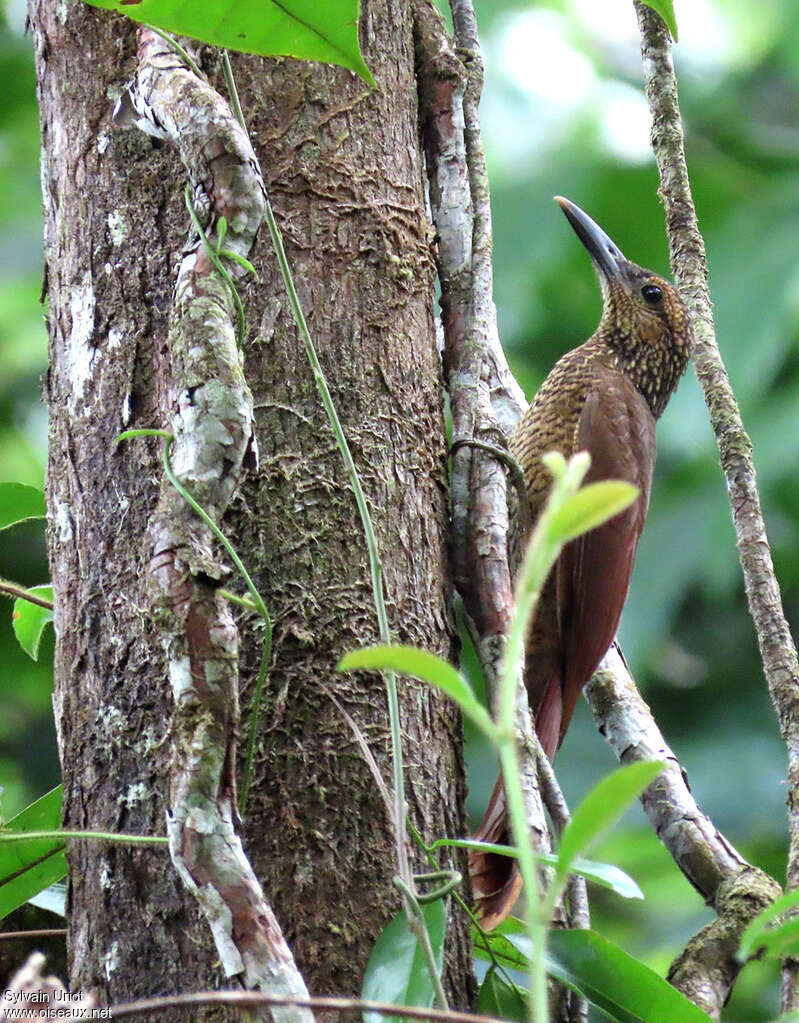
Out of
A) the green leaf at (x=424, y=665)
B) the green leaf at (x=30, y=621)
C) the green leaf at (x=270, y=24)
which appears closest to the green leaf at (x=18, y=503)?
the green leaf at (x=30, y=621)

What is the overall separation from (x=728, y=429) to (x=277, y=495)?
0.83m

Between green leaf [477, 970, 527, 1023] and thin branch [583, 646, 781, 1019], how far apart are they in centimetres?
28

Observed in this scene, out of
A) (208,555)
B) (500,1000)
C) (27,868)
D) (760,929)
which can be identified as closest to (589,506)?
(760,929)

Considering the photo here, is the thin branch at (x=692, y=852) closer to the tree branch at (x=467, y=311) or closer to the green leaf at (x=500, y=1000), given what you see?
the green leaf at (x=500, y=1000)

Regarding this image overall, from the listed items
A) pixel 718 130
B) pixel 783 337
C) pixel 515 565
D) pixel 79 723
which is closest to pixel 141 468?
pixel 79 723

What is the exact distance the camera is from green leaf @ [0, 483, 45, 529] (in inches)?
78.9

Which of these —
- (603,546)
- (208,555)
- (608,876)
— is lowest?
(608,876)

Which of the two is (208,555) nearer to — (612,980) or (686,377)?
(612,980)

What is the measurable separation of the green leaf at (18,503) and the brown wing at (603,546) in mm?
1142

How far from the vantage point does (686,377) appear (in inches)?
229

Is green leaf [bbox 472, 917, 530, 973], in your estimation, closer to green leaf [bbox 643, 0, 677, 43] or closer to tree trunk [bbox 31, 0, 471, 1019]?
tree trunk [bbox 31, 0, 471, 1019]

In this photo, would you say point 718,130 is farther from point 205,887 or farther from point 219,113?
point 205,887

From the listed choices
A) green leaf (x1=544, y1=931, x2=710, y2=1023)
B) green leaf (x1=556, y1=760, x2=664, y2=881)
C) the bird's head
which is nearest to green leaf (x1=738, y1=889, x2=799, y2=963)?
green leaf (x1=556, y1=760, x2=664, y2=881)

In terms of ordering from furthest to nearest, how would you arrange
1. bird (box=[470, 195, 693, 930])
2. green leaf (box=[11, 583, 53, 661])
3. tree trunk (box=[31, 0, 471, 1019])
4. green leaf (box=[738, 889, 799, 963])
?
bird (box=[470, 195, 693, 930]), green leaf (box=[11, 583, 53, 661]), tree trunk (box=[31, 0, 471, 1019]), green leaf (box=[738, 889, 799, 963])
